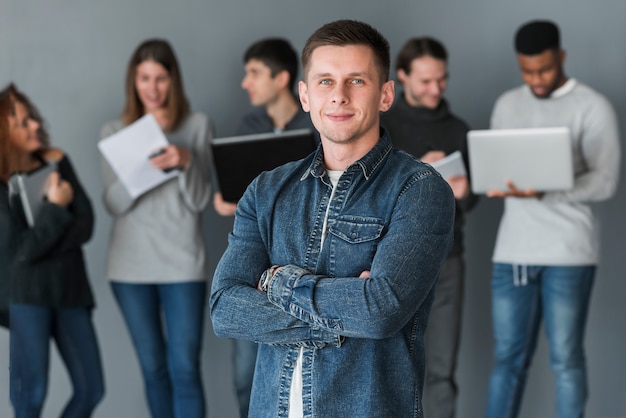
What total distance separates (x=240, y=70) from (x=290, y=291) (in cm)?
263

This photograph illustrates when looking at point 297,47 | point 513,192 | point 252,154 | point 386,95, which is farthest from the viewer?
point 297,47

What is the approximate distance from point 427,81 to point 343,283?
2.07 metres

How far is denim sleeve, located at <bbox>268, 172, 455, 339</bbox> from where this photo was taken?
4.96ft

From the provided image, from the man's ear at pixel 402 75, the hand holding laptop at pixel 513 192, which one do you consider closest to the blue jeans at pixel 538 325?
the hand holding laptop at pixel 513 192

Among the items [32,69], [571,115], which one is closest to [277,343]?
[571,115]

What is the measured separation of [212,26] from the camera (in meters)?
4.03

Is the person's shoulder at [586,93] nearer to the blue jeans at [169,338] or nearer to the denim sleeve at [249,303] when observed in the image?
the blue jeans at [169,338]

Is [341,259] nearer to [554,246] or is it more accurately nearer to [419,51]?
[554,246]

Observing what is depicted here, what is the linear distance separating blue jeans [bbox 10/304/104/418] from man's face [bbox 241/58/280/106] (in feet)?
3.19

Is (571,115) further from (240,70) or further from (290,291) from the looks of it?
(290,291)

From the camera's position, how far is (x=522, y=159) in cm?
327

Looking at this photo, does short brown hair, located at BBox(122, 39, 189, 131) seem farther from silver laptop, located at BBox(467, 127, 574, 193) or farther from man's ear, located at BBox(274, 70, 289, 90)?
silver laptop, located at BBox(467, 127, 574, 193)

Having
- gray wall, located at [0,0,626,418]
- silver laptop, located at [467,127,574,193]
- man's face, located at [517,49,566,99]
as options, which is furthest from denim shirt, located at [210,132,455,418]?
gray wall, located at [0,0,626,418]

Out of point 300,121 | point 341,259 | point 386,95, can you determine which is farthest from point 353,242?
point 300,121
